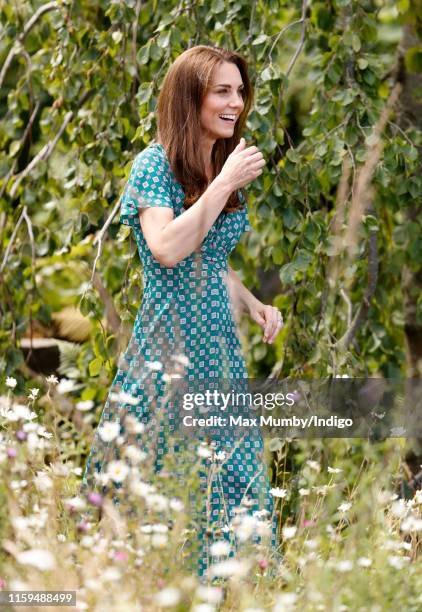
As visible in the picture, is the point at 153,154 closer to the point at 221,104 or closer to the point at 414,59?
the point at 221,104

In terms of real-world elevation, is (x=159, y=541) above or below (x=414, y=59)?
below

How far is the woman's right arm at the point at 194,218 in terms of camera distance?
201 centimetres

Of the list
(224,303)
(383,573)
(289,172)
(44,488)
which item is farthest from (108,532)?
(289,172)

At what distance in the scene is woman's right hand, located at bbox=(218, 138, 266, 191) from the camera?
2055 mm

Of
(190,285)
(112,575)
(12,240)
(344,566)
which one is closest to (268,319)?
(190,285)

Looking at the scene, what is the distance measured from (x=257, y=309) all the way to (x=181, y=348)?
0.88ft

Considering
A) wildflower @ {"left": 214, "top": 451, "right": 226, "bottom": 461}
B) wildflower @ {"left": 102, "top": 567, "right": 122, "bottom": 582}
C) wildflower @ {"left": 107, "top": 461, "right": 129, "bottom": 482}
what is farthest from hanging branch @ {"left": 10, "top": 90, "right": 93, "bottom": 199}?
wildflower @ {"left": 102, "top": 567, "right": 122, "bottom": 582}

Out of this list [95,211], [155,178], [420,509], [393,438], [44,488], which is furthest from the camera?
[95,211]

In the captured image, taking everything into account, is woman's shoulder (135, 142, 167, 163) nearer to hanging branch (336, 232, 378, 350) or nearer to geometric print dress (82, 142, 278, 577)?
geometric print dress (82, 142, 278, 577)

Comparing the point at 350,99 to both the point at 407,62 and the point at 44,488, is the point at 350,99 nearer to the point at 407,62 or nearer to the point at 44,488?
the point at 407,62

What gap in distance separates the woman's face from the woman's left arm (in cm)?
35

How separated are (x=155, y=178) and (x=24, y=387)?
1155mm

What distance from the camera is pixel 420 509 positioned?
8.22 feet

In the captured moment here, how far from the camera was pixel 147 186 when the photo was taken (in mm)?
2146
